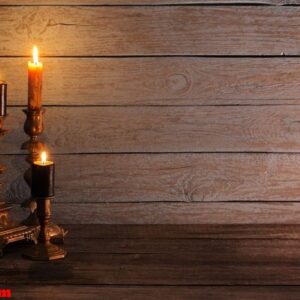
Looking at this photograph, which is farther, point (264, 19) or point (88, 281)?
point (264, 19)

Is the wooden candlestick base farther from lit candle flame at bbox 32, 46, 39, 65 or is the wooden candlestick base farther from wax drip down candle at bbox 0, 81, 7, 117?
lit candle flame at bbox 32, 46, 39, 65

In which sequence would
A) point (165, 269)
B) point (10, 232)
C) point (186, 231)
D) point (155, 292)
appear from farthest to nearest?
point (186, 231) < point (10, 232) < point (165, 269) < point (155, 292)

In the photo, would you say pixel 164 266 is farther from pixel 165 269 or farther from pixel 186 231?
pixel 186 231

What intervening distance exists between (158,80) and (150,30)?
0.12 m

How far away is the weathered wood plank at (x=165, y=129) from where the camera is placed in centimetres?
148

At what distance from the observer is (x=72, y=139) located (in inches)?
58.6

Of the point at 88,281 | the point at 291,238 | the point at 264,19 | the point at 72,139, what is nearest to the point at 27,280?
the point at 88,281

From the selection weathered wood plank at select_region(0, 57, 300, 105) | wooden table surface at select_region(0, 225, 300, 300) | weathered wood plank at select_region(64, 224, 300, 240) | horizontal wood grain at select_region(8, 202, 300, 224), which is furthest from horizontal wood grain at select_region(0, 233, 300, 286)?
weathered wood plank at select_region(0, 57, 300, 105)

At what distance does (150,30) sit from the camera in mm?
1464

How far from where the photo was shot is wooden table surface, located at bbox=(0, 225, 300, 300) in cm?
103

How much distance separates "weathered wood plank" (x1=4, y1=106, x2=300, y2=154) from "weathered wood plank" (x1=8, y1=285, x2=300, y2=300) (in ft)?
1.66

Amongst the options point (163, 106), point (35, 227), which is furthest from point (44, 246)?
point (163, 106)

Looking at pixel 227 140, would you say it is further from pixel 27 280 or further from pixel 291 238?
pixel 27 280

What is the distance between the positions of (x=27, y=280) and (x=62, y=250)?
0.49 ft
